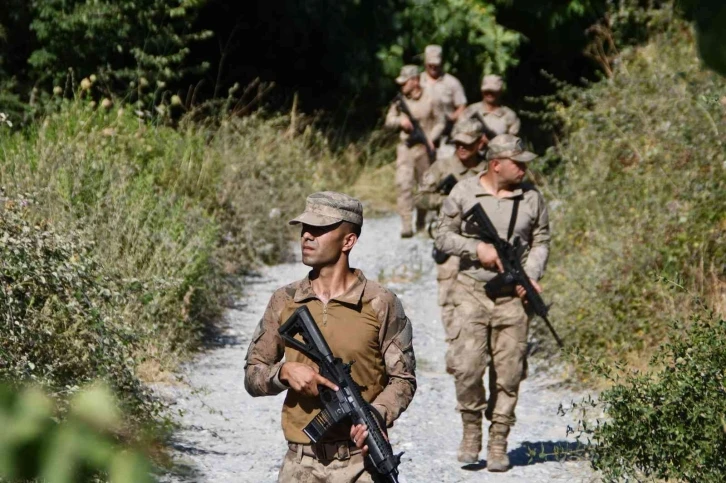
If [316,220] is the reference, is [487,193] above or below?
below

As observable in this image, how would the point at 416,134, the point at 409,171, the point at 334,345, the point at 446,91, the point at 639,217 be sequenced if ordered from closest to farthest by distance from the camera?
the point at 334,345 < the point at 639,217 < the point at 416,134 < the point at 446,91 < the point at 409,171

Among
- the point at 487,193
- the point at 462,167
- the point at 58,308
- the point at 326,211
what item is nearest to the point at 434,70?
the point at 462,167

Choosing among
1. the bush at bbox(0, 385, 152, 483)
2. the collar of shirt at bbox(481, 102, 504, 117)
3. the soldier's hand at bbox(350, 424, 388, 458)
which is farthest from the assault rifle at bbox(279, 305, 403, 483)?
the collar of shirt at bbox(481, 102, 504, 117)

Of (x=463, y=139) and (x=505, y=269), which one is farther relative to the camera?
(x=463, y=139)

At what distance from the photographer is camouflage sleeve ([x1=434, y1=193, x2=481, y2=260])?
6703mm

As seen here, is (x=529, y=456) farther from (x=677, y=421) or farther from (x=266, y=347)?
(x=266, y=347)

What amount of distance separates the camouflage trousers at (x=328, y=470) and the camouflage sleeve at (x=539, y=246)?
115 inches

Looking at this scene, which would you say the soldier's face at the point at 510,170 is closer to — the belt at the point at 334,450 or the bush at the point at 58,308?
the bush at the point at 58,308

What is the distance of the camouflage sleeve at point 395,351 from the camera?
153 inches

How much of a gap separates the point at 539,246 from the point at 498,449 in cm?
111

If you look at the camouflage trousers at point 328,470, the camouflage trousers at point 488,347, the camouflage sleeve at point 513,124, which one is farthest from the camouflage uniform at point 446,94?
the camouflage trousers at point 328,470

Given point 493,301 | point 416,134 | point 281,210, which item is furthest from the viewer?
point 281,210

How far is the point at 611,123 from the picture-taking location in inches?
449

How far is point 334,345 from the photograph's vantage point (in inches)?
151
